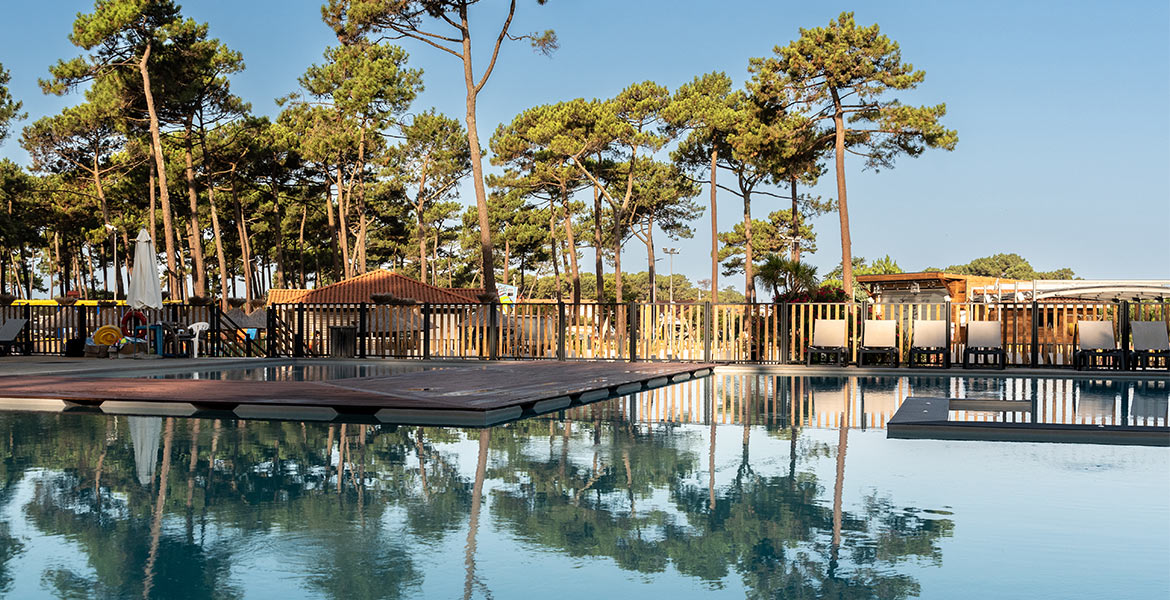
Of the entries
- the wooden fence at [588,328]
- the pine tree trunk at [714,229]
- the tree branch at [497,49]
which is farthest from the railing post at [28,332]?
the pine tree trunk at [714,229]

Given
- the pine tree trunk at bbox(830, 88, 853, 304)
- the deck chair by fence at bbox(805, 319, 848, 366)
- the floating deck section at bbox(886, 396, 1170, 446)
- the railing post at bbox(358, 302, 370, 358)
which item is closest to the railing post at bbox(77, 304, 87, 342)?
the railing post at bbox(358, 302, 370, 358)

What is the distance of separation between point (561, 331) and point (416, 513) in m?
13.1

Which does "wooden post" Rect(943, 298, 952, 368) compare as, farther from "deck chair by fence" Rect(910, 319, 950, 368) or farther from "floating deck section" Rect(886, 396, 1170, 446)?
"floating deck section" Rect(886, 396, 1170, 446)

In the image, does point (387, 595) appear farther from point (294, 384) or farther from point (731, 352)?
point (731, 352)

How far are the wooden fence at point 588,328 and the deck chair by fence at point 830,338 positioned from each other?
0.71 ft

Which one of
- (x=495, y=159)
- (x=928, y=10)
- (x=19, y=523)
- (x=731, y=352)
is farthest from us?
(x=495, y=159)

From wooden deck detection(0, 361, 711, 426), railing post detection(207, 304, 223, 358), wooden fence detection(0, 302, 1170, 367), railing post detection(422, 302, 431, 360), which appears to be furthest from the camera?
railing post detection(207, 304, 223, 358)

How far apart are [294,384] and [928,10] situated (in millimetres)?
19204

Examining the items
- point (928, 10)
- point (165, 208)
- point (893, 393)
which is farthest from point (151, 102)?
point (893, 393)

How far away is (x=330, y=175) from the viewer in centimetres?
3922

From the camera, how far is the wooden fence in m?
16.4

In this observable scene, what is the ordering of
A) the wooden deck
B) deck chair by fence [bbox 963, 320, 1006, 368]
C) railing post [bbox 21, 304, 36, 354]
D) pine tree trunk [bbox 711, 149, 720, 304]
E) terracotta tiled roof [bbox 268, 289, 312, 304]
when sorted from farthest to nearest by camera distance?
pine tree trunk [bbox 711, 149, 720, 304]
terracotta tiled roof [bbox 268, 289, 312, 304]
railing post [bbox 21, 304, 36, 354]
deck chair by fence [bbox 963, 320, 1006, 368]
the wooden deck

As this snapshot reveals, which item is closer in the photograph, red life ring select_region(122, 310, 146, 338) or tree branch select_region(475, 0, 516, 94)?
red life ring select_region(122, 310, 146, 338)

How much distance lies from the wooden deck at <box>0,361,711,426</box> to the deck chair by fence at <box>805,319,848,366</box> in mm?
4931
